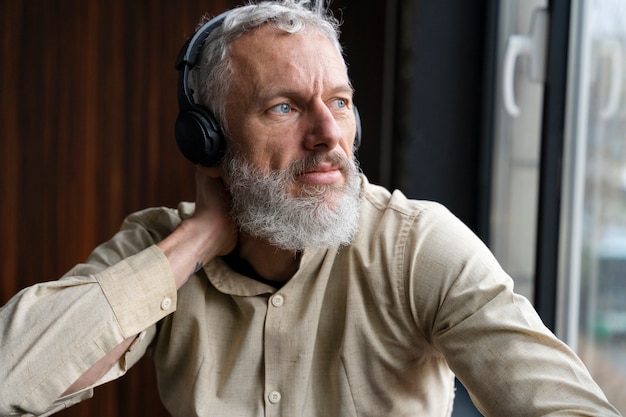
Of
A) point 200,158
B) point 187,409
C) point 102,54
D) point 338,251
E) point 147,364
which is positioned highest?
point 102,54

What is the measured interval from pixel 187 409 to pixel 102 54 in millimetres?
1351

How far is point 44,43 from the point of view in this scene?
2254 mm

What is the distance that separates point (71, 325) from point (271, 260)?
Result: 1.19 ft

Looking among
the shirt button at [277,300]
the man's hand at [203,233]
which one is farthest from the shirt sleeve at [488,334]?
the man's hand at [203,233]

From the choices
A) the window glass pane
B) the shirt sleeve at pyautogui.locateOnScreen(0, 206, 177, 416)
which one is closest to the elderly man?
the shirt sleeve at pyautogui.locateOnScreen(0, 206, 177, 416)

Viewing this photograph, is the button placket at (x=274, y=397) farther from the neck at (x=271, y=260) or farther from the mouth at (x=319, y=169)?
the mouth at (x=319, y=169)

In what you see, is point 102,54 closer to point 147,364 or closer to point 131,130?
point 131,130

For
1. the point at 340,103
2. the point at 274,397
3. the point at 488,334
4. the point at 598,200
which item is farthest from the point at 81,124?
the point at 488,334

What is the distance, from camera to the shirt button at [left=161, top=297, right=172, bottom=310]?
122 centimetres

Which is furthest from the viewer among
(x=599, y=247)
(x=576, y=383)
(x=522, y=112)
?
(x=522, y=112)

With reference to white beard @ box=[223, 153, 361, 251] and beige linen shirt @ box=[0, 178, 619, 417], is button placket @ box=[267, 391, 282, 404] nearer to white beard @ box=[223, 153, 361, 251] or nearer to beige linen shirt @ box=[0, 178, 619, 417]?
beige linen shirt @ box=[0, 178, 619, 417]

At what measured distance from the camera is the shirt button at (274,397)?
1.25 m

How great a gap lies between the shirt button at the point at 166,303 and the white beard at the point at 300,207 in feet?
0.60

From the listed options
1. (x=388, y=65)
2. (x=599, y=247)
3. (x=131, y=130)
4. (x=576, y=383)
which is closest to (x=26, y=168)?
(x=131, y=130)
